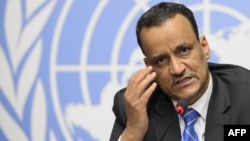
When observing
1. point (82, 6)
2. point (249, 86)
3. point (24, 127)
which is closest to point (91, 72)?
point (82, 6)

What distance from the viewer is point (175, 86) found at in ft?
4.63

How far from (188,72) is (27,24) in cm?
104

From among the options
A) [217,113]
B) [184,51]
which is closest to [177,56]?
[184,51]

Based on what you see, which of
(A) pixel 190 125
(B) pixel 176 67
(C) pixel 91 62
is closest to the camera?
(B) pixel 176 67

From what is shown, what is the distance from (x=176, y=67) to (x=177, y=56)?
0.05 meters

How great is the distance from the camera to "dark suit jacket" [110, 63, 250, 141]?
144cm

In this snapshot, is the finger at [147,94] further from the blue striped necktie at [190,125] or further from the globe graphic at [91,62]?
the globe graphic at [91,62]

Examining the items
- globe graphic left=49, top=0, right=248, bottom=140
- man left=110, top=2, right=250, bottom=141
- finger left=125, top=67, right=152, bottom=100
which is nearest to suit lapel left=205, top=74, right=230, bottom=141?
man left=110, top=2, right=250, bottom=141

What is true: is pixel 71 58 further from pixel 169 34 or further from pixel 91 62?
pixel 169 34

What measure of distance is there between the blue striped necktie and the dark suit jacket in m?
0.03

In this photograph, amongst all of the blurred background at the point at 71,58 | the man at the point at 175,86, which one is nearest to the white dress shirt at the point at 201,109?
the man at the point at 175,86

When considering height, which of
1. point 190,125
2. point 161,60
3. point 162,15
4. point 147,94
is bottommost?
point 190,125

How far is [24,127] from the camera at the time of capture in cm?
216

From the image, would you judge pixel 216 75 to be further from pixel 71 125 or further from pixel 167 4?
pixel 71 125
